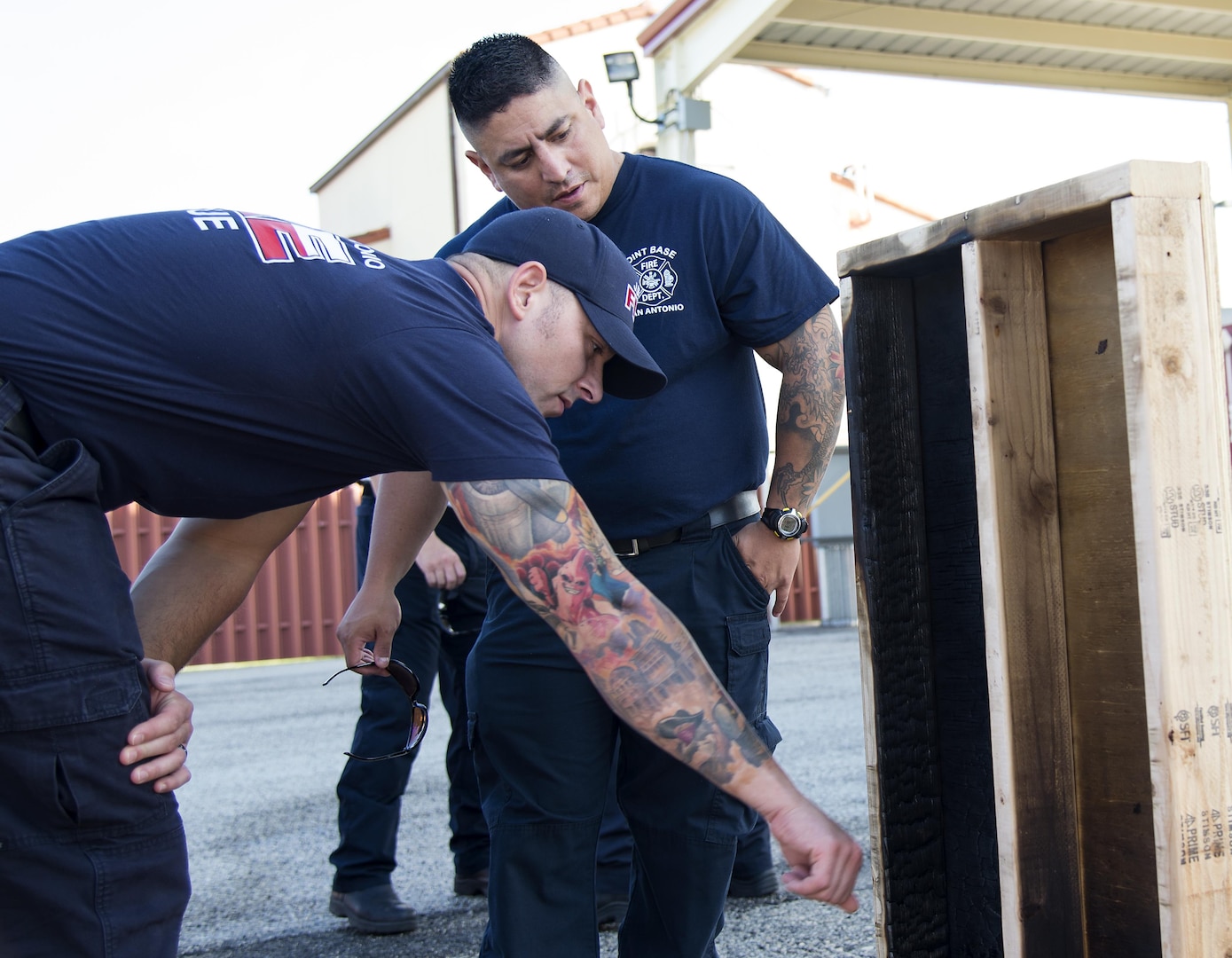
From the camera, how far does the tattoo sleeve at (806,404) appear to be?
2.29 m

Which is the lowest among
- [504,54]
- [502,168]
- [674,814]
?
[674,814]

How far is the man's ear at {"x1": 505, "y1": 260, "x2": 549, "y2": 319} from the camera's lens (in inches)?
67.7

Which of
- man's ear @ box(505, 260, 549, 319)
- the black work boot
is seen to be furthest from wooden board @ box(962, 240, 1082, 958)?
the black work boot

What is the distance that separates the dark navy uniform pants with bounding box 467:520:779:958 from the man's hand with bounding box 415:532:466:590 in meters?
1.14

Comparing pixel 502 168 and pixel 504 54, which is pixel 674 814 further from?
pixel 504 54

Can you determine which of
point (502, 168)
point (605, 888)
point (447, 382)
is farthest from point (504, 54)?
point (605, 888)

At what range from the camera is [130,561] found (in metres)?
14.4

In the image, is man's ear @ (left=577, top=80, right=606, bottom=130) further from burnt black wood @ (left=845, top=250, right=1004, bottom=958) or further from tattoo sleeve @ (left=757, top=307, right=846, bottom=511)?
burnt black wood @ (left=845, top=250, right=1004, bottom=958)

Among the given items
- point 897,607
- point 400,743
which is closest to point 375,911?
point 400,743

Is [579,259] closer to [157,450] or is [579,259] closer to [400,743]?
[157,450]

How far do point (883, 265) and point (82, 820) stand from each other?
151cm

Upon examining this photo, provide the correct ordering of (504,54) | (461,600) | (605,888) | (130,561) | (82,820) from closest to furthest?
1. (82,820)
2. (504,54)
3. (605,888)
4. (461,600)
5. (130,561)

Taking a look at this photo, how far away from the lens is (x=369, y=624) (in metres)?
2.30

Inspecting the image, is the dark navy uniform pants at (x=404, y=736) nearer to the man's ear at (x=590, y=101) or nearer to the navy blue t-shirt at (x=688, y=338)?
the navy blue t-shirt at (x=688, y=338)
